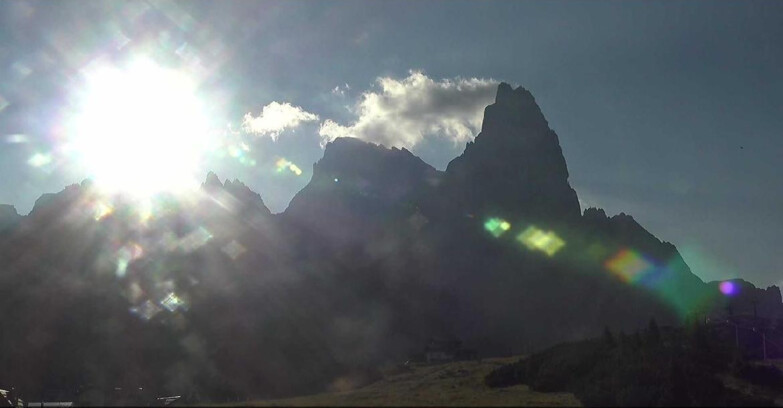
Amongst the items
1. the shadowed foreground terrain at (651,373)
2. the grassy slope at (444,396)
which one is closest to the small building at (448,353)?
the shadowed foreground terrain at (651,373)

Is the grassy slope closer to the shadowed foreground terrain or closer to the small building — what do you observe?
the shadowed foreground terrain

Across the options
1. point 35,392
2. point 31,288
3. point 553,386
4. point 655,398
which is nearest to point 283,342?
point 35,392

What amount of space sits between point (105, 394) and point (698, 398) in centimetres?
9453

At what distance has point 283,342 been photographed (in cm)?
16650

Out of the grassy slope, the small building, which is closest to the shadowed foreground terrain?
the grassy slope

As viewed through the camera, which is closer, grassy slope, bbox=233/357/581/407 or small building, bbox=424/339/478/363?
grassy slope, bbox=233/357/581/407

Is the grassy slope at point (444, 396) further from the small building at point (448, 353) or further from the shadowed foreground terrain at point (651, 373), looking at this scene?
the small building at point (448, 353)

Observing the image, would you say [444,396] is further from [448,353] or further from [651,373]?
[448,353]

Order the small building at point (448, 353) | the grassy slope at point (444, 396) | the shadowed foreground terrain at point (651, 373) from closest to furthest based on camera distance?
the grassy slope at point (444, 396) → the shadowed foreground terrain at point (651, 373) → the small building at point (448, 353)

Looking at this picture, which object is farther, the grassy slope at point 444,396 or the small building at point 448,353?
the small building at point 448,353

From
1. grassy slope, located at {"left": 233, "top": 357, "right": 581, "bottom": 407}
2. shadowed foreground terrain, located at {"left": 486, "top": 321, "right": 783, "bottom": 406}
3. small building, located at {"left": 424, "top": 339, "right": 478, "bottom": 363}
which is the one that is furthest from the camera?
small building, located at {"left": 424, "top": 339, "right": 478, "bottom": 363}

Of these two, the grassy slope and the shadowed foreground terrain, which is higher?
the shadowed foreground terrain

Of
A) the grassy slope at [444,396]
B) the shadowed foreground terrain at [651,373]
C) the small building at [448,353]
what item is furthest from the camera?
the small building at [448,353]

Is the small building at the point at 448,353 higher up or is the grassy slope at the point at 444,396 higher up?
the small building at the point at 448,353
